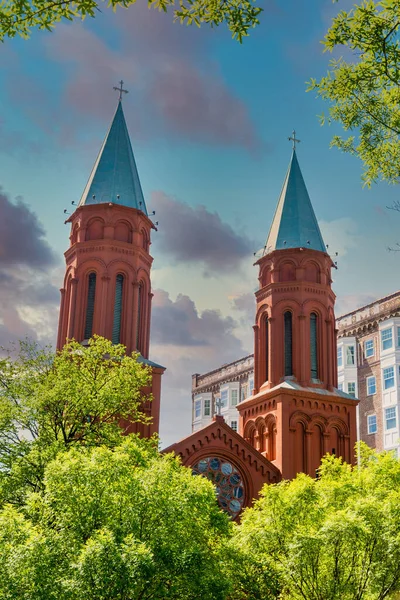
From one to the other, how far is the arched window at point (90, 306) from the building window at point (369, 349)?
25729 mm

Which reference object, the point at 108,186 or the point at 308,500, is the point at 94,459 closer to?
the point at 308,500

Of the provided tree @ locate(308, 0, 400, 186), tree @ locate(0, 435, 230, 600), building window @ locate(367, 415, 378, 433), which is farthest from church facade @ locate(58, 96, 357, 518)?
tree @ locate(308, 0, 400, 186)

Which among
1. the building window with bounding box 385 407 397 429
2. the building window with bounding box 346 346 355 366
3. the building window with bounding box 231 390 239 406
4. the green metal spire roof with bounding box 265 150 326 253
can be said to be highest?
the green metal spire roof with bounding box 265 150 326 253

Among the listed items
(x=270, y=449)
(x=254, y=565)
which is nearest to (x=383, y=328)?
(x=270, y=449)

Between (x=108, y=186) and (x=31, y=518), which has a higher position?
(x=108, y=186)

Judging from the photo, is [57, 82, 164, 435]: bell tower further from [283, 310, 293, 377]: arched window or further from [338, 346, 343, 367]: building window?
[338, 346, 343, 367]: building window

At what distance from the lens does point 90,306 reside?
43438 millimetres

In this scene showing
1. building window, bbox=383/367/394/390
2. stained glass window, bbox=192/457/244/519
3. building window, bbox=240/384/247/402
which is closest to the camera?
stained glass window, bbox=192/457/244/519

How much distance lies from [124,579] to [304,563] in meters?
7.40

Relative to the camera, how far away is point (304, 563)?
Answer: 24703 mm

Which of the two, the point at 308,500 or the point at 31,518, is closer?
the point at 31,518

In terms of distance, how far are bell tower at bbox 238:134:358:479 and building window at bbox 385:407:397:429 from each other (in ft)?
36.8

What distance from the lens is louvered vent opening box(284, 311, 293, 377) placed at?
152 feet

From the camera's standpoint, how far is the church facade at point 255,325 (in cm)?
4244
